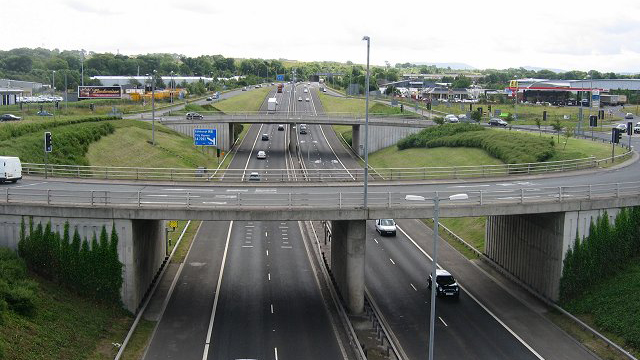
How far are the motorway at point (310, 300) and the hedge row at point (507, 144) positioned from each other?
12.0 meters

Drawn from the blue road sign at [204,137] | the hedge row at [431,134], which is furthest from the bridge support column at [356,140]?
the blue road sign at [204,137]

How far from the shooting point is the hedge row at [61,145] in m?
67.8

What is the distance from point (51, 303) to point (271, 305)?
13656 mm

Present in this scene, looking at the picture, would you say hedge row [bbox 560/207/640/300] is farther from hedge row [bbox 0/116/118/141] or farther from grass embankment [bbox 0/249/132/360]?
hedge row [bbox 0/116/118/141]

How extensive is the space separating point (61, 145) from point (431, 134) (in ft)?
178

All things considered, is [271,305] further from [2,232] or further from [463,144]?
[463,144]

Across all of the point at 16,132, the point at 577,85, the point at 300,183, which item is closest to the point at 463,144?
the point at 300,183

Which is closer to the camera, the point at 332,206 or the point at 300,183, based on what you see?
the point at 332,206

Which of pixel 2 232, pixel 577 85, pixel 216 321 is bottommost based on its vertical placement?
pixel 216 321

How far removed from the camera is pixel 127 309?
4019 centimetres

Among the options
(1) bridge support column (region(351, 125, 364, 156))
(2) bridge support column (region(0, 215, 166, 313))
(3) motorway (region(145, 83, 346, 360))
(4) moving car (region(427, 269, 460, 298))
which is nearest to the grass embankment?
(2) bridge support column (region(0, 215, 166, 313))

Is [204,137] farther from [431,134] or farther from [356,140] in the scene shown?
[431,134]

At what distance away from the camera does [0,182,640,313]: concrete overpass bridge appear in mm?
39594

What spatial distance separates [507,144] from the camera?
81125 mm
